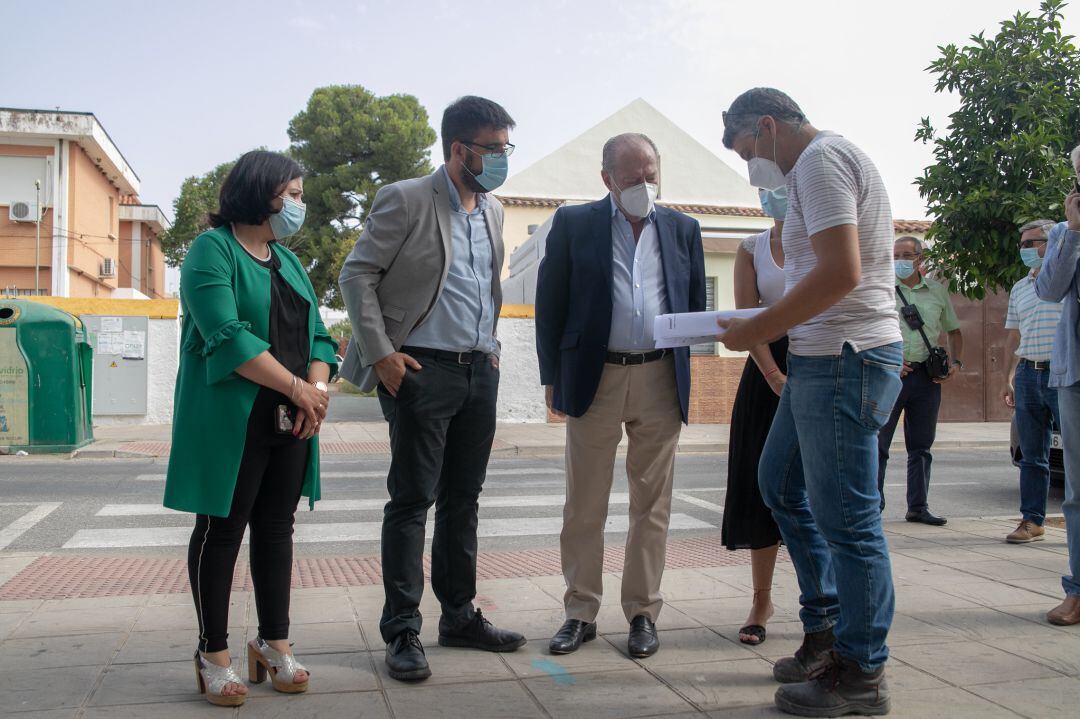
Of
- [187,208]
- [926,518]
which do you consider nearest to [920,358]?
[926,518]

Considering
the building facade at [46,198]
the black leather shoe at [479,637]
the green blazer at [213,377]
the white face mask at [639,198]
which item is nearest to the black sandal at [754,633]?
the black leather shoe at [479,637]

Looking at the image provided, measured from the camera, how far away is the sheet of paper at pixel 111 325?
1606 cm

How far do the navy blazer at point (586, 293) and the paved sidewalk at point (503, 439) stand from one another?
9516 mm

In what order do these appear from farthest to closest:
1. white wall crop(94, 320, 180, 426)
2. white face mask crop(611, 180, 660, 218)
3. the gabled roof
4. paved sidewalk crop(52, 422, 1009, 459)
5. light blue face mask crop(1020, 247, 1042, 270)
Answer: the gabled roof → white wall crop(94, 320, 180, 426) → paved sidewalk crop(52, 422, 1009, 459) → light blue face mask crop(1020, 247, 1042, 270) → white face mask crop(611, 180, 660, 218)

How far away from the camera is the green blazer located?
10.1ft

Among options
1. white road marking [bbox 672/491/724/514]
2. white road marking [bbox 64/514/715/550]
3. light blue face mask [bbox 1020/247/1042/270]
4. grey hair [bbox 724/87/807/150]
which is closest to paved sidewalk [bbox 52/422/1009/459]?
white road marking [bbox 672/491/724/514]

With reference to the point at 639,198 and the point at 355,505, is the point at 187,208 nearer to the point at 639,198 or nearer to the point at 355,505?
the point at 355,505

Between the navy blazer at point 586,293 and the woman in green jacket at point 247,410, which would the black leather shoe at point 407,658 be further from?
the navy blazer at point 586,293

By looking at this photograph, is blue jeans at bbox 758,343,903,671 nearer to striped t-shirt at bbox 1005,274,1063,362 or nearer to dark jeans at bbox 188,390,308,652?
dark jeans at bbox 188,390,308,652

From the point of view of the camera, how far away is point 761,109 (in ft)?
10.3

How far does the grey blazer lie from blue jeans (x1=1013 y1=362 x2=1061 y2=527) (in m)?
4.18

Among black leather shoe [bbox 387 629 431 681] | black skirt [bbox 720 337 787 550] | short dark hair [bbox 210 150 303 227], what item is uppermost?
short dark hair [bbox 210 150 303 227]

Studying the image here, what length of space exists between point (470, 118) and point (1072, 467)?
3.10 metres

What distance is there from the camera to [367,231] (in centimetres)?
374
